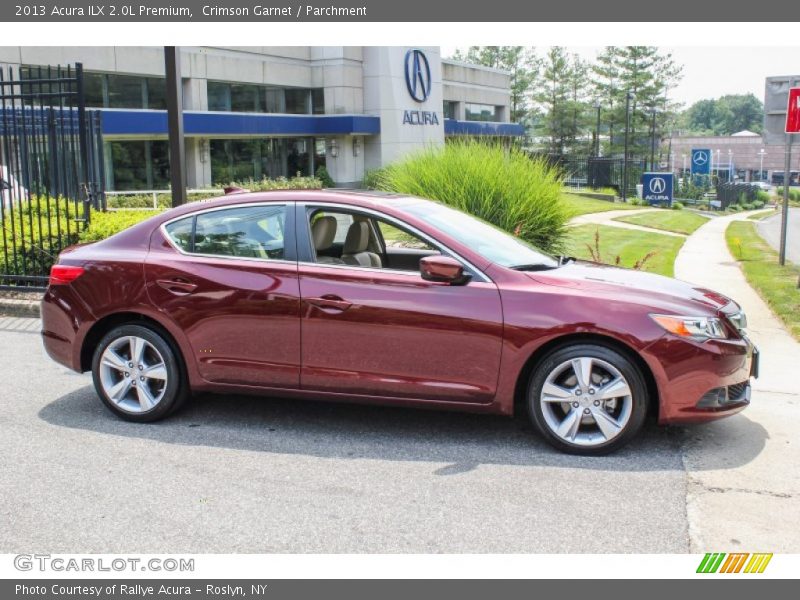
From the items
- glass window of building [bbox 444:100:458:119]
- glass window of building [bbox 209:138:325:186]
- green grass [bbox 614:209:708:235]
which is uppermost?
glass window of building [bbox 444:100:458:119]

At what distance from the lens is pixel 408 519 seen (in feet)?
14.4

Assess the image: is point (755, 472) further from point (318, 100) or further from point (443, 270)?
point (318, 100)

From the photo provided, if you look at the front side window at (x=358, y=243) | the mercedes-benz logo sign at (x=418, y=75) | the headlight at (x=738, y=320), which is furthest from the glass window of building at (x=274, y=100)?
the headlight at (x=738, y=320)

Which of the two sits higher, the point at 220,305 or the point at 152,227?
the point at 152,227

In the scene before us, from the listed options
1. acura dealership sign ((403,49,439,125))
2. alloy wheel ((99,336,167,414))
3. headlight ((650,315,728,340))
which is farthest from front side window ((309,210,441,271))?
acura dealership sign ((403,49,439,125))

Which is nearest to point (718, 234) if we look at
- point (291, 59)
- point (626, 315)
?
Result: point (626, 315)

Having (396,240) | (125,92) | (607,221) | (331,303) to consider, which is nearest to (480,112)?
(125,92)

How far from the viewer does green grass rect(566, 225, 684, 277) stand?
45.6ft

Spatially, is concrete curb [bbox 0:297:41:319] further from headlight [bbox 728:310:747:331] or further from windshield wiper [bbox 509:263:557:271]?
headlight [bbox 728:310:747:331]

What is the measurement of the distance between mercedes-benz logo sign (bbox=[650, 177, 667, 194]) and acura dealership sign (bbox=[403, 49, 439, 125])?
1131cm

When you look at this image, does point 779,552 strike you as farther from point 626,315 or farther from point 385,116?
point 385,116

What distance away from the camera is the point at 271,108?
41.8 meters

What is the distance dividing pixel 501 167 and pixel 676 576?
27.9 ft

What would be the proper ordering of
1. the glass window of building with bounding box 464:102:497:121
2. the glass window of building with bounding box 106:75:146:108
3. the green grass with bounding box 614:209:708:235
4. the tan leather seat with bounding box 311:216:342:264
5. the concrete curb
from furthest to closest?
1. the glass window of building with bounding box 464:102:497:121
2. the glass window of building with bounding box 106:75:146:108
3. the green grass with bounding box 614:209:708:235
4. the concrete curb
5. the tan leather seat with bounding box 311:216:342:264
